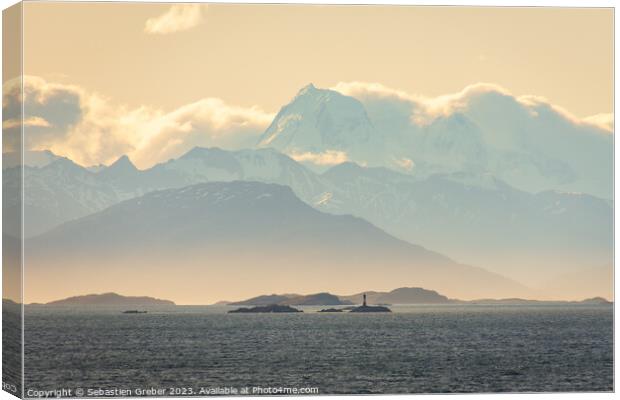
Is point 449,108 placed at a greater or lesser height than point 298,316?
greater

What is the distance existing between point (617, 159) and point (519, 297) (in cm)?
1311

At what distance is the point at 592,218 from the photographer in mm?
71375

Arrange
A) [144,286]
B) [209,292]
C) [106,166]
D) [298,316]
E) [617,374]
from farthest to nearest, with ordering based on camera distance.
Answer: [298,316]
[209,292]
[144,286]
[106,166]
[617,374]

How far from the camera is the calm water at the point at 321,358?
63.1m

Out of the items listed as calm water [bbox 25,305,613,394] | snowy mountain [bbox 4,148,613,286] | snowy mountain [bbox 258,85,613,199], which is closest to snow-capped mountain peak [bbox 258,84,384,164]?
snowy mountain [bbox 258,85,613,199]

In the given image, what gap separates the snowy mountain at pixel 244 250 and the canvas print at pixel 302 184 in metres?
0.16

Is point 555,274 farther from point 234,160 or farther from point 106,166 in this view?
point 106,166

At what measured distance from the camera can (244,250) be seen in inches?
3189

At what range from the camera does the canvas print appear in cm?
6412

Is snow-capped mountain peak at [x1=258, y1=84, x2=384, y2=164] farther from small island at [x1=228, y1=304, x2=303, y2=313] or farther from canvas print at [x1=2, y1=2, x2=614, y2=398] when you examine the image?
small island at [x1=228, y1=304, x2=303, y2=313]

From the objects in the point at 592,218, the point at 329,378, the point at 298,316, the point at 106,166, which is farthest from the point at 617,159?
the point at 298,316

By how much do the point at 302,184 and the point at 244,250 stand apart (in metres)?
4.60

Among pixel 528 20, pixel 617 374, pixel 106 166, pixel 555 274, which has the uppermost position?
pixel 528 20

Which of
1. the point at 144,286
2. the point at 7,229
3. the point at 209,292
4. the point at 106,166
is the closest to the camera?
the point at 7,229
